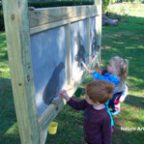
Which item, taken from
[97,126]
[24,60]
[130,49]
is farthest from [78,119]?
[130,49]

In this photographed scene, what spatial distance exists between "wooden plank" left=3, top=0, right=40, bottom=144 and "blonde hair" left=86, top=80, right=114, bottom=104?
53cm

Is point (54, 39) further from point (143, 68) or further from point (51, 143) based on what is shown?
point (143, 68)

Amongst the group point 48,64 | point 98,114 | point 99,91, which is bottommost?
point 98,114

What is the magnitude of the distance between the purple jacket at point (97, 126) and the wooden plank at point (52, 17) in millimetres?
881

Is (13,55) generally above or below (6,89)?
above

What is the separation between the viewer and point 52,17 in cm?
336

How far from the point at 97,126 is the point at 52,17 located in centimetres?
117

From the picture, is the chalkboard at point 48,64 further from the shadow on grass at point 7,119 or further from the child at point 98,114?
the shadow on grass at point 7,119

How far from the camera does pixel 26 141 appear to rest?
2854mm

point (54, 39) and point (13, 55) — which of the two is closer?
point (13, 55)

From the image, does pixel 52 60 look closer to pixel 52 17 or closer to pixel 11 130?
pixel 52 17

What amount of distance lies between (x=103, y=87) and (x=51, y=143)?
1.36m

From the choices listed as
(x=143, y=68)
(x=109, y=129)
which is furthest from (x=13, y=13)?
(x=143, y=68)

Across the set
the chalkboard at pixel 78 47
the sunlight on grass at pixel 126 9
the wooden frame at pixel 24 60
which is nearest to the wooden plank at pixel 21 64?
the wooden frame at pixel 24 60
